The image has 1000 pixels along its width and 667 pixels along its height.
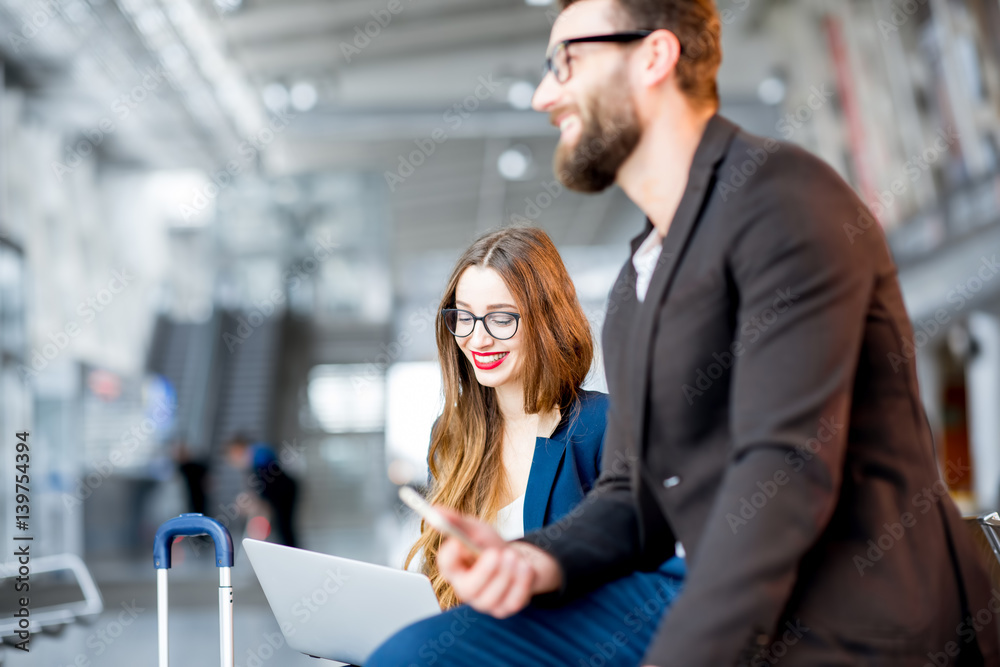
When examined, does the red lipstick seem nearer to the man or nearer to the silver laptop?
the silver laptop

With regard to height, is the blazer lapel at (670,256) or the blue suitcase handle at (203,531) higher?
the blazer lapel at (670,256)

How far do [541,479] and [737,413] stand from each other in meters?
1.12

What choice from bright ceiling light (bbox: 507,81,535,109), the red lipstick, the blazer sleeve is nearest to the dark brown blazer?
the blazer sleeve

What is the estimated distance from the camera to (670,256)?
1.10m

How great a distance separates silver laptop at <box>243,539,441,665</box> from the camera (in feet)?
4.61

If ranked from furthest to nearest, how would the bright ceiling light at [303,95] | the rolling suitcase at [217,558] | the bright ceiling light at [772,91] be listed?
the bright ceiling light at [303,95]
the bright ceiling light at [772,91]
the rolling suitcase at [217,558]

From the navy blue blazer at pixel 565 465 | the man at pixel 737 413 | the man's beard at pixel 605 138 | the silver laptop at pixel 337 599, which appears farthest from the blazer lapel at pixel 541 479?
the man's beard at pixel 605 138

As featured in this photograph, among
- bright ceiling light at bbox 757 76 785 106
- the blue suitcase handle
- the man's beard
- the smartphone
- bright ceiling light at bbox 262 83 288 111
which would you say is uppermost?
bright ceiling light at bbox 262 83 288 111

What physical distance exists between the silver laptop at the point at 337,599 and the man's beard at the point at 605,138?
66 cm

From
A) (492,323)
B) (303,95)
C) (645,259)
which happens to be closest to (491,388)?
(492,323)

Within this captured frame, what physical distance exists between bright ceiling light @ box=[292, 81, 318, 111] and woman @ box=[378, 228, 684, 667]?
10.7 meters

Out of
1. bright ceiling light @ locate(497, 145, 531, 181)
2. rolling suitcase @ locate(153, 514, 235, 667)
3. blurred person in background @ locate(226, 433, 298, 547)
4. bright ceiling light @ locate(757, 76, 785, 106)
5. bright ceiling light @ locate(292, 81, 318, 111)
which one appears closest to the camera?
rolling suitcase @ locate(153, 514, 235, 667)

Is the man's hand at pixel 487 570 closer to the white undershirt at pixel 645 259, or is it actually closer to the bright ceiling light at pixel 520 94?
the white undershirt at pixel 645 259

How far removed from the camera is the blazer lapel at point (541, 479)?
2055 millimetres
